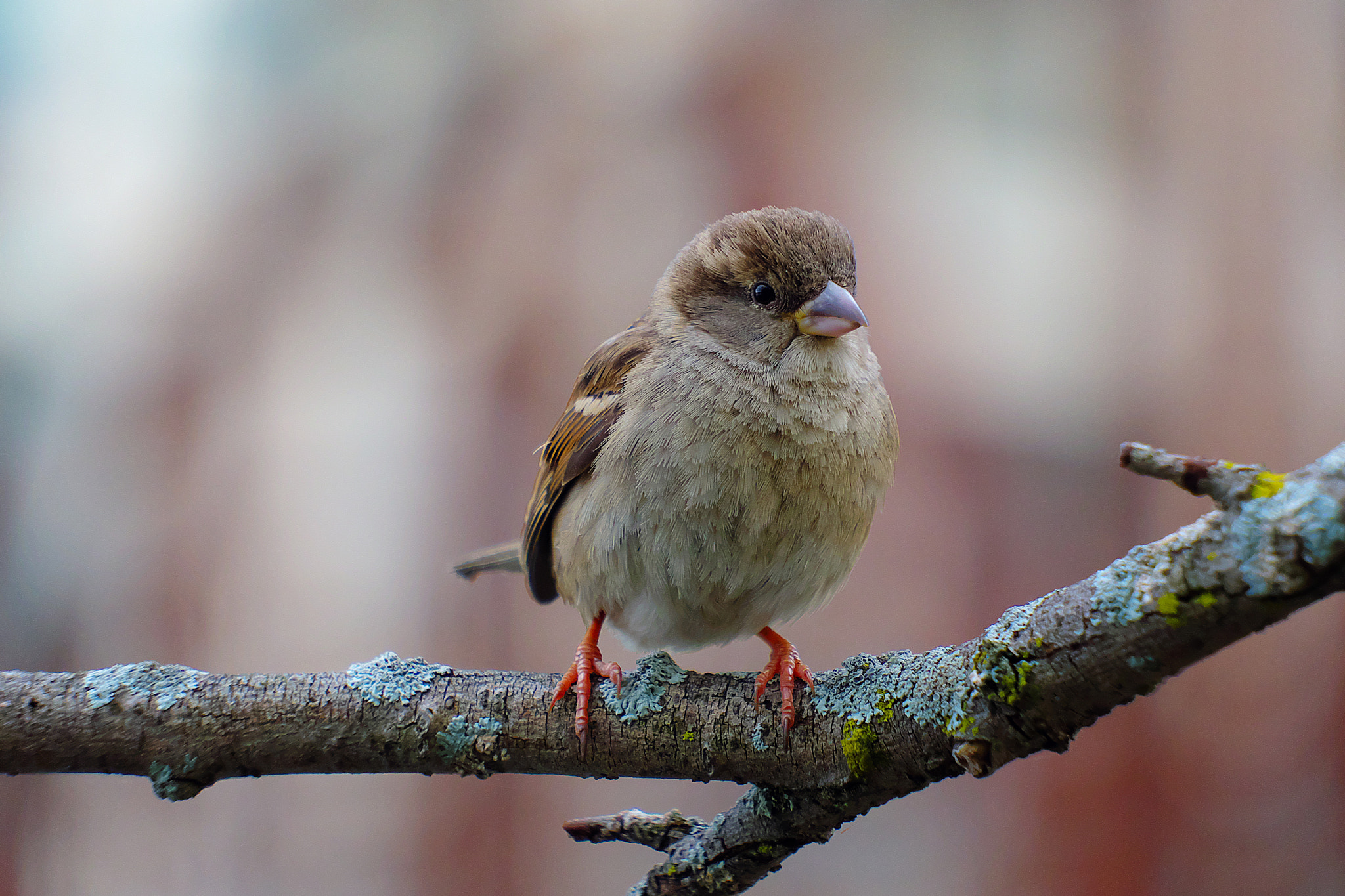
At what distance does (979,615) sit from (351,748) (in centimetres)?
313

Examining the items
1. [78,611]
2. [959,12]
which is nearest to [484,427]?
[78,611]

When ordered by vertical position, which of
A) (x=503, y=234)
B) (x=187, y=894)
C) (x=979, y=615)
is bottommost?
(x=187, y=894)

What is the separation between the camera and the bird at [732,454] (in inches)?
77.4

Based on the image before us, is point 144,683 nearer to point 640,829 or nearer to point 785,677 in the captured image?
point 640,829

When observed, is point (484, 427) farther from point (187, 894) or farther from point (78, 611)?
point (187, 894)

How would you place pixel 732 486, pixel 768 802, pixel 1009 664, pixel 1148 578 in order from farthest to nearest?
pixel 732 486 → pixel 768 802 → pixel 1009 664 → pixel 1148 578

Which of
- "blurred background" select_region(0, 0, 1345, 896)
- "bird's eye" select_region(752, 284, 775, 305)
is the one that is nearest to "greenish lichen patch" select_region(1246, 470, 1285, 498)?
"bird's eye" select_region(752, 284, 775, 305)

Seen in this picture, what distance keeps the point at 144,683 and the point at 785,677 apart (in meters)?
1.19

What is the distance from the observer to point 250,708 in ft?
5.15

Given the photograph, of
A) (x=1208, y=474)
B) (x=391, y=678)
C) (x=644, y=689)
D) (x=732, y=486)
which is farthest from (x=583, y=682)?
(x=1208, y=474)

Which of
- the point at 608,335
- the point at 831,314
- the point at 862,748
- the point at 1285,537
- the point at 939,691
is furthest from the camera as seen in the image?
the point at 608,335

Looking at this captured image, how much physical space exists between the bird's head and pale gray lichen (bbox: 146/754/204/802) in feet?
4.79

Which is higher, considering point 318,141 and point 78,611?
point 318,141

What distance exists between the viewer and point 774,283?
215 centimetres
